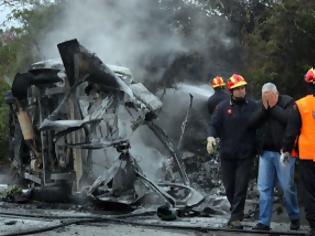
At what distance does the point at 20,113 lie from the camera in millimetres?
10477

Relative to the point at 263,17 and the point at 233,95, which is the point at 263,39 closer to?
the point at 263,17

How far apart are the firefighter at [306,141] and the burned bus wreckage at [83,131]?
2.45 m

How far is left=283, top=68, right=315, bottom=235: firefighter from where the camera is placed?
6395 mm

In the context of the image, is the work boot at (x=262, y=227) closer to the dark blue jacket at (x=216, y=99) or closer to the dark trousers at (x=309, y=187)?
the dark trousers at (x=309, y=187)

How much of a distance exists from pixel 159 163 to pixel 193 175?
2.57m

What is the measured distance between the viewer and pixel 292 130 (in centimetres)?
645

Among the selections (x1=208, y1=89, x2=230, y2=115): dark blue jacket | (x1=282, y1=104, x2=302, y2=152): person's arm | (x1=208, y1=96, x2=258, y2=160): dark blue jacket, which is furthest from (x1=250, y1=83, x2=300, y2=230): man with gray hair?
(x1=208, y1=89, x2=230, y2=115): dark blue jacket

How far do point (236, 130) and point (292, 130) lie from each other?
88 centimetres

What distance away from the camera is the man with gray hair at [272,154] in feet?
22.4

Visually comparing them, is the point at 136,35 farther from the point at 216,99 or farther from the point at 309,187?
the point at 309,187

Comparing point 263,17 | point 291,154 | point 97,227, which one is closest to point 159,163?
point 97,227

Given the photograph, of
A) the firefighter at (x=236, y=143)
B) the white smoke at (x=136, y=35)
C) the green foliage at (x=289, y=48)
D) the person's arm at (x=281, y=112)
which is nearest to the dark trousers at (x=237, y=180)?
the firefighter at (x=236, y=143)

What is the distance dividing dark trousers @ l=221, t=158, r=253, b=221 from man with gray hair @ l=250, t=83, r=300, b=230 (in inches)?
7.8

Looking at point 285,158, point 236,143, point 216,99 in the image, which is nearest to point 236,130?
point 236,143
